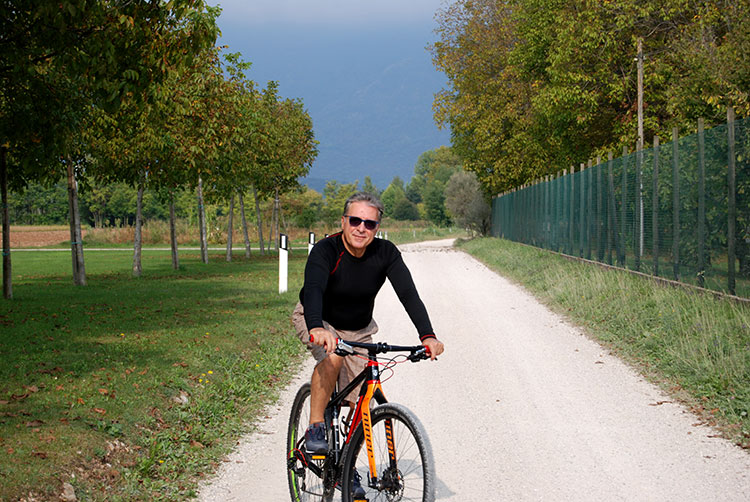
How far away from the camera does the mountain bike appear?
417 cm

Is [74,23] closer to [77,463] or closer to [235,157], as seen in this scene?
[77,463]

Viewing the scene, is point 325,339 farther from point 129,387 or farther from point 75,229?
point 75,229

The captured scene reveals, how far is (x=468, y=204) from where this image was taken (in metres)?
64.1

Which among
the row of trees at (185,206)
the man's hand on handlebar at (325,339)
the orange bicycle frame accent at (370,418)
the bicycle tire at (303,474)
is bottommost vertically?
the bicycle tire at (303,474)

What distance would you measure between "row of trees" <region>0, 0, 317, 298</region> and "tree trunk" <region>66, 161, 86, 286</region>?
3cm

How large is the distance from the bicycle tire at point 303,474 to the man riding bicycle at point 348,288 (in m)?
0.41

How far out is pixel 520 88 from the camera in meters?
40.5

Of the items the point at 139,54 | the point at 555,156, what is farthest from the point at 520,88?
the point at 139,54

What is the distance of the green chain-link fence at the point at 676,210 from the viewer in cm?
1124

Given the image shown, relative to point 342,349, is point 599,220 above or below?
above

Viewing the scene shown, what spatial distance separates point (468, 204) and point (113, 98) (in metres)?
55.8

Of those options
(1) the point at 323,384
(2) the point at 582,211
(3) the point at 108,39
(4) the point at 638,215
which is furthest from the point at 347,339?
(2) the point at 582,211

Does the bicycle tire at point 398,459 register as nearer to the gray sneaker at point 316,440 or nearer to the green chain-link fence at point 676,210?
the gray sneaker at point 316,440

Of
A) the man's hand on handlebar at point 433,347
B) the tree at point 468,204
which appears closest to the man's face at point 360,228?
the man's hand on handlebar at point 433,347
